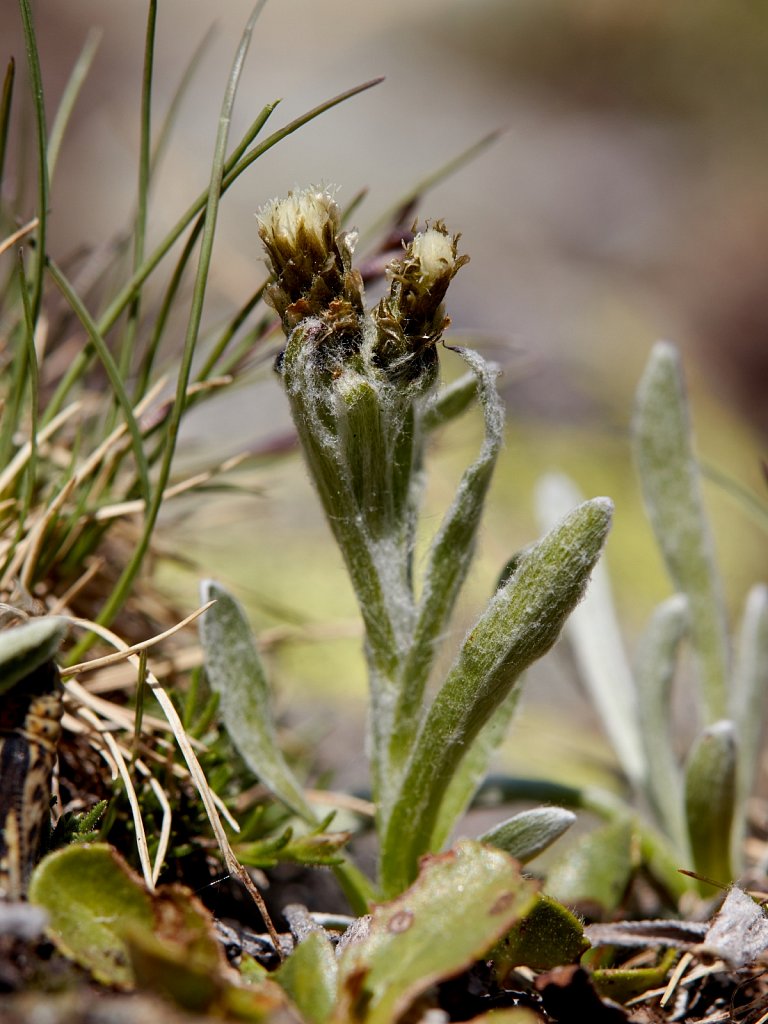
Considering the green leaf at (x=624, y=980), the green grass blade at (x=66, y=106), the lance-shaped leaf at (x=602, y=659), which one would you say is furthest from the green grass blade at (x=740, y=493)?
the green grass blade at (x=66, y=106)

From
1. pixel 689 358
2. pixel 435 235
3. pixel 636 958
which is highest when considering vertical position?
pixel 435 235

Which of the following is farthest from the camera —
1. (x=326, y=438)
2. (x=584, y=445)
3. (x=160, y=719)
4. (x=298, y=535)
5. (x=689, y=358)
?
(x=689, y=358)

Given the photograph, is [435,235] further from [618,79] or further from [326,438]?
[618,79]

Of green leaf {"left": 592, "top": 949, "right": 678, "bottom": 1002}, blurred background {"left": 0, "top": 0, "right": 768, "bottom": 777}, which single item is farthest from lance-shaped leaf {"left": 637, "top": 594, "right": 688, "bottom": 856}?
green leaf {"left": 592, "top": 949, "right": 678, "bottom": 1002}

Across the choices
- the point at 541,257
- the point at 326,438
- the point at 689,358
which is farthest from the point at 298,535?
the point at 541,257

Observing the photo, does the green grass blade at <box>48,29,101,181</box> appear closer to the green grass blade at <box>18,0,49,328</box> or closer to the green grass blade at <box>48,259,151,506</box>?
the green grass blade at <box>18,0,49,328</box>

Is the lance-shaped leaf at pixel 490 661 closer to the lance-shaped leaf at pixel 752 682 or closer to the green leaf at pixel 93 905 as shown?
the green leaf at pixel 93 905
